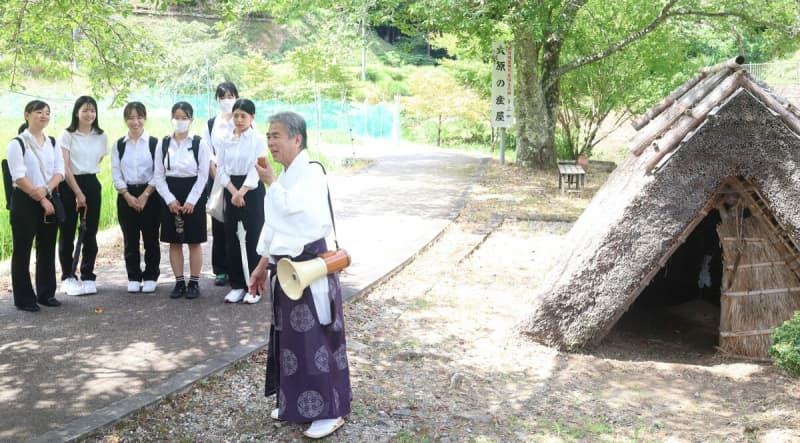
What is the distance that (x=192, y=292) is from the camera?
698 cm

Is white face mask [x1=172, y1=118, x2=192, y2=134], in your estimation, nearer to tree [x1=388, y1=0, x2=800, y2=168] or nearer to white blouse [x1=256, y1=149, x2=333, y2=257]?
white blouse [x1=256, y1=149, x2=333, y2=257]

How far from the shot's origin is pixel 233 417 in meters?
4.60

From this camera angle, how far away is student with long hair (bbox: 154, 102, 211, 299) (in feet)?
22.2

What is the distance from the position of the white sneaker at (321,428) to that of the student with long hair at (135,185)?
3450 millimetres

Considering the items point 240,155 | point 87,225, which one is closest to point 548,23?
point 240,155

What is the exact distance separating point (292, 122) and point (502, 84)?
1514 cm

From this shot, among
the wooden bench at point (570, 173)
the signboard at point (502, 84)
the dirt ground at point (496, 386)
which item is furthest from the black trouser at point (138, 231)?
the signboard at point (502, 84)

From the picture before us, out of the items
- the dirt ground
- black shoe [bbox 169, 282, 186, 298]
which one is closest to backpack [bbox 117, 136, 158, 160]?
black shoe [bbox 169, 282, 186, 298]

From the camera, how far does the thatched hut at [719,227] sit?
18.7 feet

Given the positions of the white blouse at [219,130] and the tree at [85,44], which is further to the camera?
the tree at [85,44]

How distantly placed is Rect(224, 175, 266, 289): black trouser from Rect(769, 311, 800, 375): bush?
4.35m

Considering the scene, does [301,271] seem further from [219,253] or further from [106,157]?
[106,157]

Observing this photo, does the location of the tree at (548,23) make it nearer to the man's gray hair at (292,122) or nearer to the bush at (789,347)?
the bush at (789,347)

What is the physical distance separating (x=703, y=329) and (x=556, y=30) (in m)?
8.47
